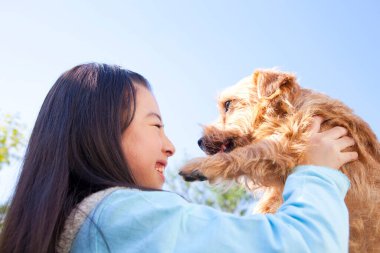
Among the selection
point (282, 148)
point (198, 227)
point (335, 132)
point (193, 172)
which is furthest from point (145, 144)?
point (335, 132)

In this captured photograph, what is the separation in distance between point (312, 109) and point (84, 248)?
1.90 metres

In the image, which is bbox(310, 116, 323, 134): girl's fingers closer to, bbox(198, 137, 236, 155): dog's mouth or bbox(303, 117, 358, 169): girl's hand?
bbox(303, 117, 358, 169): girl's hand

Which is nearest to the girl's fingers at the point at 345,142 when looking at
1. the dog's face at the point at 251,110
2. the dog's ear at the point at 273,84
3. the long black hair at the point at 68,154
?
the dog's face at the point at 251,110

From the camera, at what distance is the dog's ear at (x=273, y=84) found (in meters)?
3.26

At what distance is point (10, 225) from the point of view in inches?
70.1

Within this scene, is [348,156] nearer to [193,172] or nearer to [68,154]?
[193,172]

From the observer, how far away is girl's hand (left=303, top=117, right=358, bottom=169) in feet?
7.23

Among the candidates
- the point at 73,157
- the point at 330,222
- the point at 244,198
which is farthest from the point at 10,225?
the point at 244,198

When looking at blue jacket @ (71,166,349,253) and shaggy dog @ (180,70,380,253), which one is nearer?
blue jacket @ (71,166,349,253)

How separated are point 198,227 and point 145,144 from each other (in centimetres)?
60

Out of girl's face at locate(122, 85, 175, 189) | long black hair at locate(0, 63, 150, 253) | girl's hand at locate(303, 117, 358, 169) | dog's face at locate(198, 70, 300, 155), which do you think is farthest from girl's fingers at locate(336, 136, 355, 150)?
long black hair at locate(0, 63, 150, 253)

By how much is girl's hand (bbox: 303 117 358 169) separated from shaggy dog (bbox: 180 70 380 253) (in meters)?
0.07

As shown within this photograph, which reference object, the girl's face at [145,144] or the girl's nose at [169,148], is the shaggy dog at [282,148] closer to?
the girl's nose at [169,148]

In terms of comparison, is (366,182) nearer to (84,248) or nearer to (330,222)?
(330,222)
